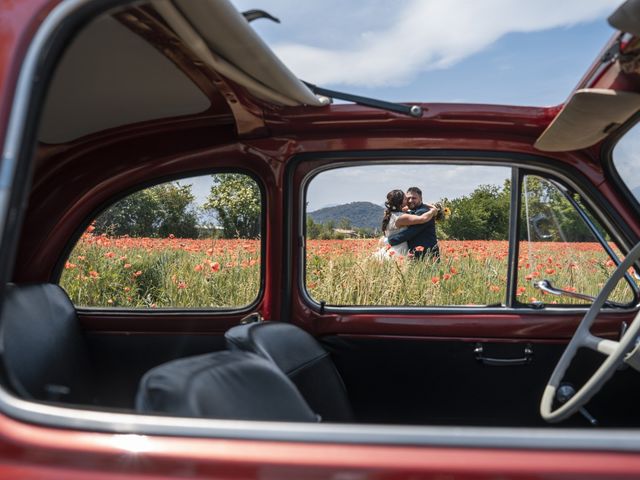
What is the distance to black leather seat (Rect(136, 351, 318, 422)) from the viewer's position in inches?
49.7

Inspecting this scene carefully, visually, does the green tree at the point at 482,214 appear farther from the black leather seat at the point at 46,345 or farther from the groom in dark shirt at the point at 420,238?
the black leather seat at the point at 46,345

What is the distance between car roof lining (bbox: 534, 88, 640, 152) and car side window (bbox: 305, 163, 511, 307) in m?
0.27

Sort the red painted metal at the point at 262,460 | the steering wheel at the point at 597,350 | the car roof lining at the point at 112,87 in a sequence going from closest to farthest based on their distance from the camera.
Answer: the red painted metal at the point at 262,460, the steering wheel at the point at 597,350, the car roof lining at the point at 112,87

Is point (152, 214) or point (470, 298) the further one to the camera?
point (152, 214)

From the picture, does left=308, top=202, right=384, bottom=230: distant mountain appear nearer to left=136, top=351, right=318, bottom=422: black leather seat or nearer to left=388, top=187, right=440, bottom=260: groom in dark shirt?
left=388, top=187, right=440, bottom=260: groom in dark shirt

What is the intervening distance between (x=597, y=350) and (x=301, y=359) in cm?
97

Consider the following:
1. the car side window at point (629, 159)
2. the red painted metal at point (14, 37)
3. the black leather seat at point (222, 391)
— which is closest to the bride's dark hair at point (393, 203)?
the car side window at point (629, 159)

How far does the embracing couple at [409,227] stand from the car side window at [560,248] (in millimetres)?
394

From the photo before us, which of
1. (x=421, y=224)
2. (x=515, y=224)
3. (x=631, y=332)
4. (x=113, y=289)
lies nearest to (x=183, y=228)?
(x=113, y=289)

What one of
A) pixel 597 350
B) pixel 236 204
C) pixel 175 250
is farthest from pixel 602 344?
pixel 175 250

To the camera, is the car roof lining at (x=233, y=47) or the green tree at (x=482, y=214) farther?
the green tree at (x=482, y=214)

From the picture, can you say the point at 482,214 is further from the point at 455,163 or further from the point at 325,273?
the point at 325,273

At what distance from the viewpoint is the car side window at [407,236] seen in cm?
266

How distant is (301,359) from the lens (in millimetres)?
2174
